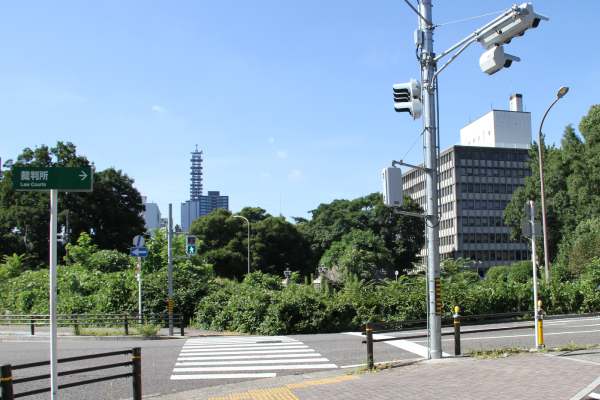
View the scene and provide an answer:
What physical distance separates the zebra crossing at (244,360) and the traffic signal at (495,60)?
274 inches

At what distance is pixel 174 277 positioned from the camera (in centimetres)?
2575

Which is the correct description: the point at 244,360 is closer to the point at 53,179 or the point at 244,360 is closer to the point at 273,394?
the point at 273,394

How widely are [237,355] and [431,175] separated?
681 centimetres

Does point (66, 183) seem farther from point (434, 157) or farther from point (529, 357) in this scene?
point (529, 357)

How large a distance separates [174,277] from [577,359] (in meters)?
20.6

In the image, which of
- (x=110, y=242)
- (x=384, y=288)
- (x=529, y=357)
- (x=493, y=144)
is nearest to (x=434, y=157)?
(x=529, y=357)

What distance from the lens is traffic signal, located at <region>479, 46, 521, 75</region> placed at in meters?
8.83

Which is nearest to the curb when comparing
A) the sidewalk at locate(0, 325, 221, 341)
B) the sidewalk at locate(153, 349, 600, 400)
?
the sidewalk at locate(0, 325, 221, 341)

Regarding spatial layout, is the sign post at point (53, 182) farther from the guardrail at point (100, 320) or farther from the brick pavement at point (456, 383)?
the guardrail at point (100, 320)

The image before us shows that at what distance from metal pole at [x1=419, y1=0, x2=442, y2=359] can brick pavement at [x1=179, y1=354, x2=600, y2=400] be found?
111 cm

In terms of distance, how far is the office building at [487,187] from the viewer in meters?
89.2

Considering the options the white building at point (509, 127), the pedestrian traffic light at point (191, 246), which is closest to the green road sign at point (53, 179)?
the pedestrian traffic light at point (191, 246)

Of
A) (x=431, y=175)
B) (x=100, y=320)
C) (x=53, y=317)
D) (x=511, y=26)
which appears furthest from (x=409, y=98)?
(x=100, y=320)

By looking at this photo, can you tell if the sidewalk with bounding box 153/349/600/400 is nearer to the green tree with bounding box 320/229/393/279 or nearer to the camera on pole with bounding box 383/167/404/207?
the camera on pole with bounding box 383/167/404/207
